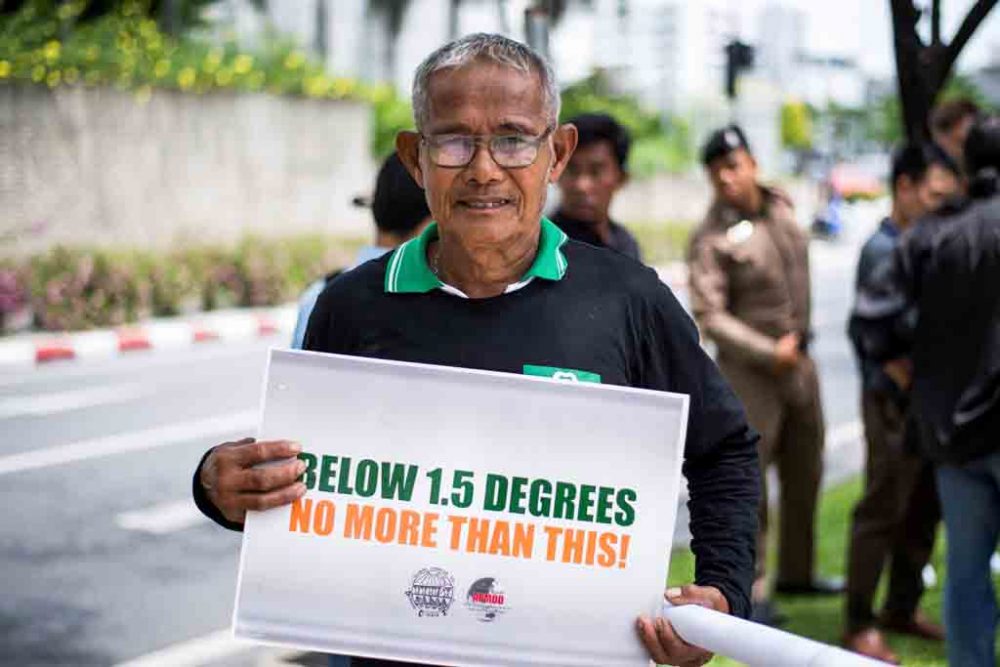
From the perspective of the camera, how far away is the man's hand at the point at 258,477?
2.05 metres

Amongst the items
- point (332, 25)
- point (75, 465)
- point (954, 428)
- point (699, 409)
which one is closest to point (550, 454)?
point (699, 409)

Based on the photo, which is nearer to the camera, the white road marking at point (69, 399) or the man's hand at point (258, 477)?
the man's hand at point (258, 477)

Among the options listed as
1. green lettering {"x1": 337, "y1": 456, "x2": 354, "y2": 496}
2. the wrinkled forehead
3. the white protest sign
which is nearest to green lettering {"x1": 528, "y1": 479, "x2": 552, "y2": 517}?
the white protest sign

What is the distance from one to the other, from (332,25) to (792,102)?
42.2 m

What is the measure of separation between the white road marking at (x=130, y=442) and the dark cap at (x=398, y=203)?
516 centimetres

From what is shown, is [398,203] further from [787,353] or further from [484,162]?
[484,162]

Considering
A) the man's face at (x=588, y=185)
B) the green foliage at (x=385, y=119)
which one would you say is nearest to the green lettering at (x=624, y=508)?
the man's face at (x=588, y=185)

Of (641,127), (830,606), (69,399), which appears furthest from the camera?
(641,127)

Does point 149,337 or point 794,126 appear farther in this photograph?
point 794,126

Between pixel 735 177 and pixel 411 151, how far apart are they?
3.37 metres

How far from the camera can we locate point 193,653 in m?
5.47

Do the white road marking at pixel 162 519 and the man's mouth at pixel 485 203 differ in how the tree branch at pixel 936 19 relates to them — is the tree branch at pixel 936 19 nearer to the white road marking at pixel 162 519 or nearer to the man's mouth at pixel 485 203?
the man's mouth at pixel 485 203

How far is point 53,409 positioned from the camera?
431 inches

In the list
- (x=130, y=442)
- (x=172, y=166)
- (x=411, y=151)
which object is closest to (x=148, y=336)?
(x=172, y=166)
